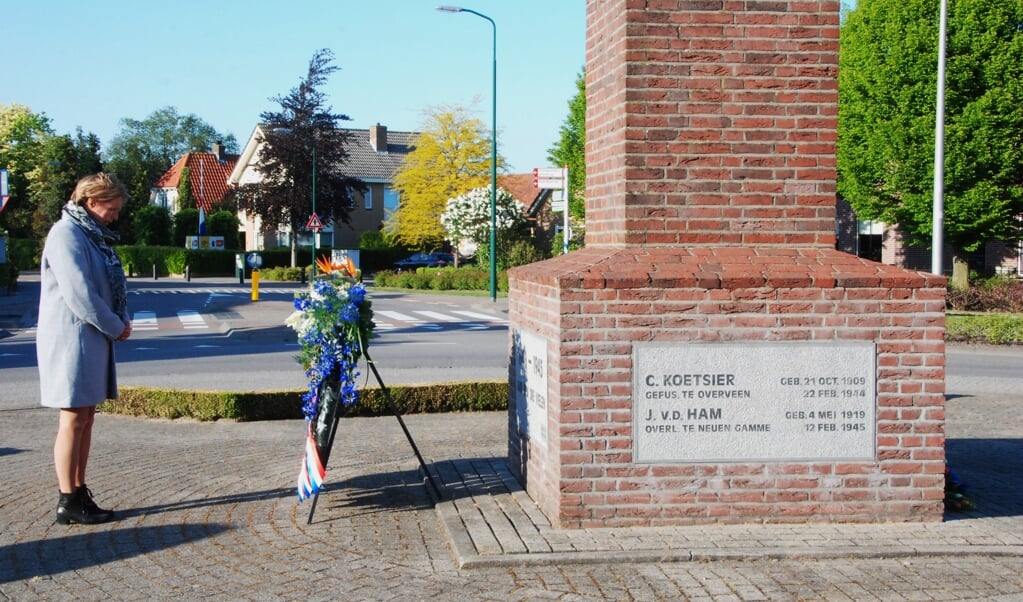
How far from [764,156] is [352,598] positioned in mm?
3263

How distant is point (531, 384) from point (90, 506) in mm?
2587

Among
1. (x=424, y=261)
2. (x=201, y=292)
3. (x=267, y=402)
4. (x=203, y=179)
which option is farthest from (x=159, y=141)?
(x=267, y=402)

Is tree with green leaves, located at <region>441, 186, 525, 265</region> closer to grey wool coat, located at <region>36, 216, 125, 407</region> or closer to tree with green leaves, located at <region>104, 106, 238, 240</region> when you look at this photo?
grey wool coat, located at <region>36, 216, 125, 407</region>

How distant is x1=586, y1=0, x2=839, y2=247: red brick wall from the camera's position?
5.93 meters

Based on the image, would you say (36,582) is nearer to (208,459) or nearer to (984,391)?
(208,459)

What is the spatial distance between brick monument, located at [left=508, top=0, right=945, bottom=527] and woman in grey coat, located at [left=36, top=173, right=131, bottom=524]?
247cm

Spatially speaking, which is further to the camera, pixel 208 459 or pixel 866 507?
pixel 208 459

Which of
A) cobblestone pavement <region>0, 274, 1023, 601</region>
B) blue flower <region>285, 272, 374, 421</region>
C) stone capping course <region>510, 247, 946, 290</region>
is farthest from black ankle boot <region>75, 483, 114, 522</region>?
stone capping course <region>510, 247, 946, 290</region>

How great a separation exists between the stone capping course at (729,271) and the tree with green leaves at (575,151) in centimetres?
4442

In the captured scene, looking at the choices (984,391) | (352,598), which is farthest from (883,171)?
(352,598)

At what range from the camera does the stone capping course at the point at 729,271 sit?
18.3 ft

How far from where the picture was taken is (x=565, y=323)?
18.3 feet

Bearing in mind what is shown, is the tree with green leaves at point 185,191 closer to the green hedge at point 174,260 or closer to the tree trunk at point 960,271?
the green hedge at point 174,260

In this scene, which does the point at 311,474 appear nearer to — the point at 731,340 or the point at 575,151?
the point at 731,340
